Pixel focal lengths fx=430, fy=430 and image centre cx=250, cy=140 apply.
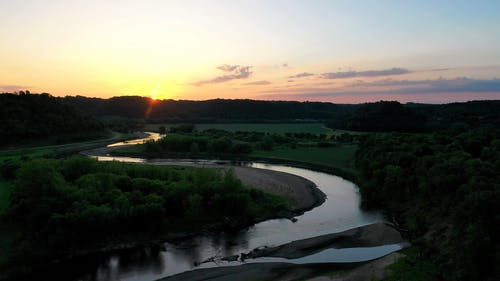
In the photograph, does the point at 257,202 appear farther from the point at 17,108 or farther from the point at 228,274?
the point at 17,108

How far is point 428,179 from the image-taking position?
4516 cm

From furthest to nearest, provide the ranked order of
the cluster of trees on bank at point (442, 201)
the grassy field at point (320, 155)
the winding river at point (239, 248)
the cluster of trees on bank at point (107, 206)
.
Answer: the grassy field at point (320, 155) < the cluster of trees on bank at point (107, 206) < the winding river at point (239, 248) < the cluster of trees on bank at point (442, 201)

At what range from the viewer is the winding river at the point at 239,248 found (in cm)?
3341

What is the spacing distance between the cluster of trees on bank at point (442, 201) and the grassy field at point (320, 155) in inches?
594

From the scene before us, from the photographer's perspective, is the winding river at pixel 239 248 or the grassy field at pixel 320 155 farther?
the grassy field at pixel 320 155

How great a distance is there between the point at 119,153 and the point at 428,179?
82.4 m

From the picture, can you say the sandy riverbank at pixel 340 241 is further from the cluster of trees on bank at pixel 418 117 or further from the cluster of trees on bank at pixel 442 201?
the cluster of trees on bank at pixel 418 117

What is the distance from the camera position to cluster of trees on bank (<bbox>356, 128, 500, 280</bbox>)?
26.8 metres

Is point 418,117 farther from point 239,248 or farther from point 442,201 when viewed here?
point 239,248

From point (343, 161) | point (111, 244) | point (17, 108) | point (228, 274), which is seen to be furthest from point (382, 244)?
point (17, 108)

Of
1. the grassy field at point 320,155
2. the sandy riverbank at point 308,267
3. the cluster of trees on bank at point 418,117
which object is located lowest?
the sandy riverbank at point 308,267

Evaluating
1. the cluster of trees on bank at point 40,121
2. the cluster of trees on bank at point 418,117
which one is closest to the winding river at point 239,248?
the cluster of trees on bank at point 418,117

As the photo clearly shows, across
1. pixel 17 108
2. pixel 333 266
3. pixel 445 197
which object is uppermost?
pixel 17 108

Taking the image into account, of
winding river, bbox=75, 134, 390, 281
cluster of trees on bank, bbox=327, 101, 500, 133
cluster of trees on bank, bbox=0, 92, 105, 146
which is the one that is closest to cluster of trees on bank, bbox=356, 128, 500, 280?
winding river, bbox=75, 134, 390, 281
